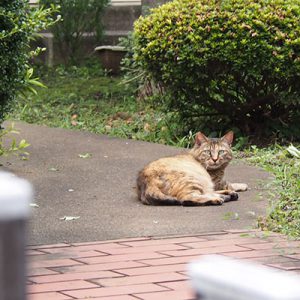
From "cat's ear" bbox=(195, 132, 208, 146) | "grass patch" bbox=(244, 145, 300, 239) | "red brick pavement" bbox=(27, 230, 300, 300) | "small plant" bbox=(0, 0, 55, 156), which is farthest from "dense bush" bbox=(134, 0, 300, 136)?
"red brick pavement" bbox=(27, 230, 300, 300)

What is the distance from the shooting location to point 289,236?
5.07 m

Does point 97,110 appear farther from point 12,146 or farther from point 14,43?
point 14,43

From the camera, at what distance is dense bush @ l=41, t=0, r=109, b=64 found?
50.2 ft

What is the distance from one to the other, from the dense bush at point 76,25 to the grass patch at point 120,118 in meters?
0.66

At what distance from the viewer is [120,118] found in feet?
37.0

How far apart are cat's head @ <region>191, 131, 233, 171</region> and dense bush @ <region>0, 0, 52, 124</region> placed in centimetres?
162

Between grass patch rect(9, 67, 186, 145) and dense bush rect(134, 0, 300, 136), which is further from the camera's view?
grass patch rect(9, 67, 186, 145)

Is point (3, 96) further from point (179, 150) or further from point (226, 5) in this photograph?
point (226, 5)

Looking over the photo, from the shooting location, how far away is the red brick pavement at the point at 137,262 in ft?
12.3

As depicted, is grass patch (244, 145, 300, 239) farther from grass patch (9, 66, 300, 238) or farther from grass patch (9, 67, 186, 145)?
grass patch (9, 67, 186, 145)

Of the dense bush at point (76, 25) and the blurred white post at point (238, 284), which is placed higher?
the dense bush at point (76, 25)

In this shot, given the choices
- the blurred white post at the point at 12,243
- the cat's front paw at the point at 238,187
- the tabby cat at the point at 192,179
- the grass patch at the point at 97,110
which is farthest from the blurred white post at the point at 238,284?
the grass patch at the point at 97,110

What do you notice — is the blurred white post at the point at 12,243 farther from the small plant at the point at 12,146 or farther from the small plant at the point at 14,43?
the small plant at the point at 12,146

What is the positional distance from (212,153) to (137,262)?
2.60 m
